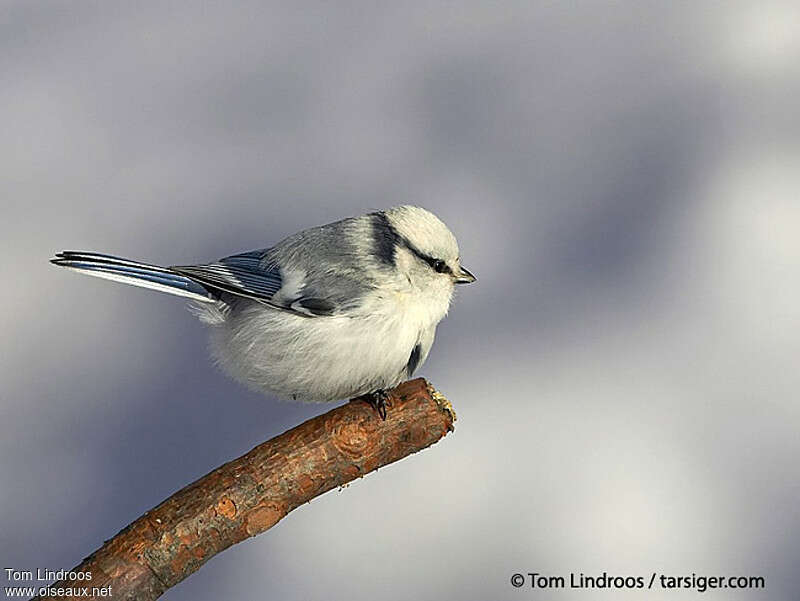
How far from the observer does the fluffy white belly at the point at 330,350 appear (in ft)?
3.11

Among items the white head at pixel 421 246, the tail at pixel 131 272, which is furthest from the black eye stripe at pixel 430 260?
the tail at pixel 131 272

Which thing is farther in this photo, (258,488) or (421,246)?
(421,246)

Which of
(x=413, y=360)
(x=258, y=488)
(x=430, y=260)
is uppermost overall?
(x=430, y=260)

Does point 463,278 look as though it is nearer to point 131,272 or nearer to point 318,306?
point 318,306

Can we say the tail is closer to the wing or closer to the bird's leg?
the wing

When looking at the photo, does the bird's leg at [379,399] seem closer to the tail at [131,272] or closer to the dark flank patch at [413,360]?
the dark flank patch at [413,360]

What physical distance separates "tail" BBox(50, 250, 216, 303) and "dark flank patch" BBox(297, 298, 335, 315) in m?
0.14

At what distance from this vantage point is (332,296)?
3.18ft

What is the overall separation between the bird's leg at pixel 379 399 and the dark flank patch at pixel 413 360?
6 centimetres

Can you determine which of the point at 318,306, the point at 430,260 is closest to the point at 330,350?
the point at 318,306

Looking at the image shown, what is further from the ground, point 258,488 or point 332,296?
point 332,296

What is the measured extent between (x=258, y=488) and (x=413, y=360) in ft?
0.76

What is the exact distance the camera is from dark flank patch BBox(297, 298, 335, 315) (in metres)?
0.97

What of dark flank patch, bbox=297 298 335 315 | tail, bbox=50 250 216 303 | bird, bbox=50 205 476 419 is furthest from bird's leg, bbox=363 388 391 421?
tail, bbox=50 250 216 303
